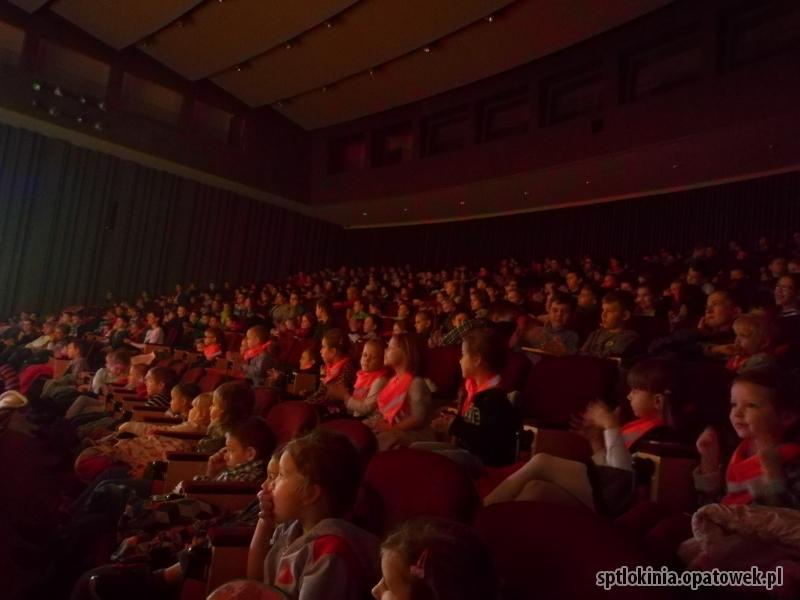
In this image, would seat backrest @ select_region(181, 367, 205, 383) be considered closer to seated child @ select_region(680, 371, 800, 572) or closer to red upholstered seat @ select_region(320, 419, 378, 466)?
red upholstered seat @ select_region(320, 419, 378, 466)

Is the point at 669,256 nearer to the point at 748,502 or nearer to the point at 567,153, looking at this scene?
the point at 567,153

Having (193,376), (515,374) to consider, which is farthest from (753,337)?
(193,376)

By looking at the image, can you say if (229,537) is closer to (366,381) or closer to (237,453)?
(237,453)

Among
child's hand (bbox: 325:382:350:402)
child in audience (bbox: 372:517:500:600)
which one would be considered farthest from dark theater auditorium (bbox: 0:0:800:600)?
child's hand (bbox: 325:382:350:402)

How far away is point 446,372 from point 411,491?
182 centimetres

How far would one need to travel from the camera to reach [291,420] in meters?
1.92

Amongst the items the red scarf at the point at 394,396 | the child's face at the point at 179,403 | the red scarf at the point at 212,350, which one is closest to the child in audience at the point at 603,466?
the red scarf at the point at 394,396

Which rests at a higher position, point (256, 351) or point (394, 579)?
point (256, 351)

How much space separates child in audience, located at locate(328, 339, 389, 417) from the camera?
2.37m

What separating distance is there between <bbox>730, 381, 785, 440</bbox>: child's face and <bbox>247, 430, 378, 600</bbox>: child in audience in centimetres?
82

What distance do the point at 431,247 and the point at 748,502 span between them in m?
9.06

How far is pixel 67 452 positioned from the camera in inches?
115

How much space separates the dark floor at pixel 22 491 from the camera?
5.83 ft

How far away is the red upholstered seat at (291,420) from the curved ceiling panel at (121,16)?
6069 millimetres
